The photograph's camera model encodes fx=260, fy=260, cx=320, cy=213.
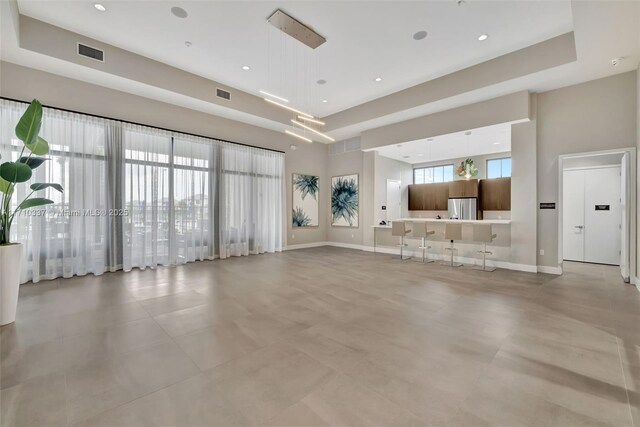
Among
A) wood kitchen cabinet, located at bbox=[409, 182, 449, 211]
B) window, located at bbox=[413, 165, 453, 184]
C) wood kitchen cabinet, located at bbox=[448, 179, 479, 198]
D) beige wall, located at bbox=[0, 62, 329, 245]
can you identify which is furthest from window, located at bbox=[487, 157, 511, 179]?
beige wall, located at bbox=[0, 62, 329, 245]

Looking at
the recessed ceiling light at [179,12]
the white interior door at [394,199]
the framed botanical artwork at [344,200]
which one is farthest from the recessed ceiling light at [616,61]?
the recessed ceiling light at [179,12]

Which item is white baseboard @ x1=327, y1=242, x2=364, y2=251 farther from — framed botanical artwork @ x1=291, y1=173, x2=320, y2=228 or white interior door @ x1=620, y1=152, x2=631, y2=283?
white interior door @ x1=620, y1=152, x2=631, y2=283

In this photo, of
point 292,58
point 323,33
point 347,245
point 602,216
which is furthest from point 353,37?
point 602,216

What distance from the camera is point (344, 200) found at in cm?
967

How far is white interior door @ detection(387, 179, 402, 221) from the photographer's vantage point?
963 cm

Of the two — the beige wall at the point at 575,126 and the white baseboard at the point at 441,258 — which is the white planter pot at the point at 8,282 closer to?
the white baseboard at the point at 441,258

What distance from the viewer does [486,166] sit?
31.3 feet

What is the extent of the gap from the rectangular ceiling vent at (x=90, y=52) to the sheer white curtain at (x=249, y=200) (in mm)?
2970

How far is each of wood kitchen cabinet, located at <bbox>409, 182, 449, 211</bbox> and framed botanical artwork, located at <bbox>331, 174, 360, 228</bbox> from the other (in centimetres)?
313

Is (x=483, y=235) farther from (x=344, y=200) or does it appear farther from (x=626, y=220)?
(x=344, y=200)

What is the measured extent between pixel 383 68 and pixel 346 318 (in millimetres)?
5245

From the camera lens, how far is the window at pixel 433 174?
1059 cm

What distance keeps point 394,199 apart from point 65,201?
925 cm

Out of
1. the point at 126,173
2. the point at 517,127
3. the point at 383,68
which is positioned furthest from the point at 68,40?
the point at 517,127
